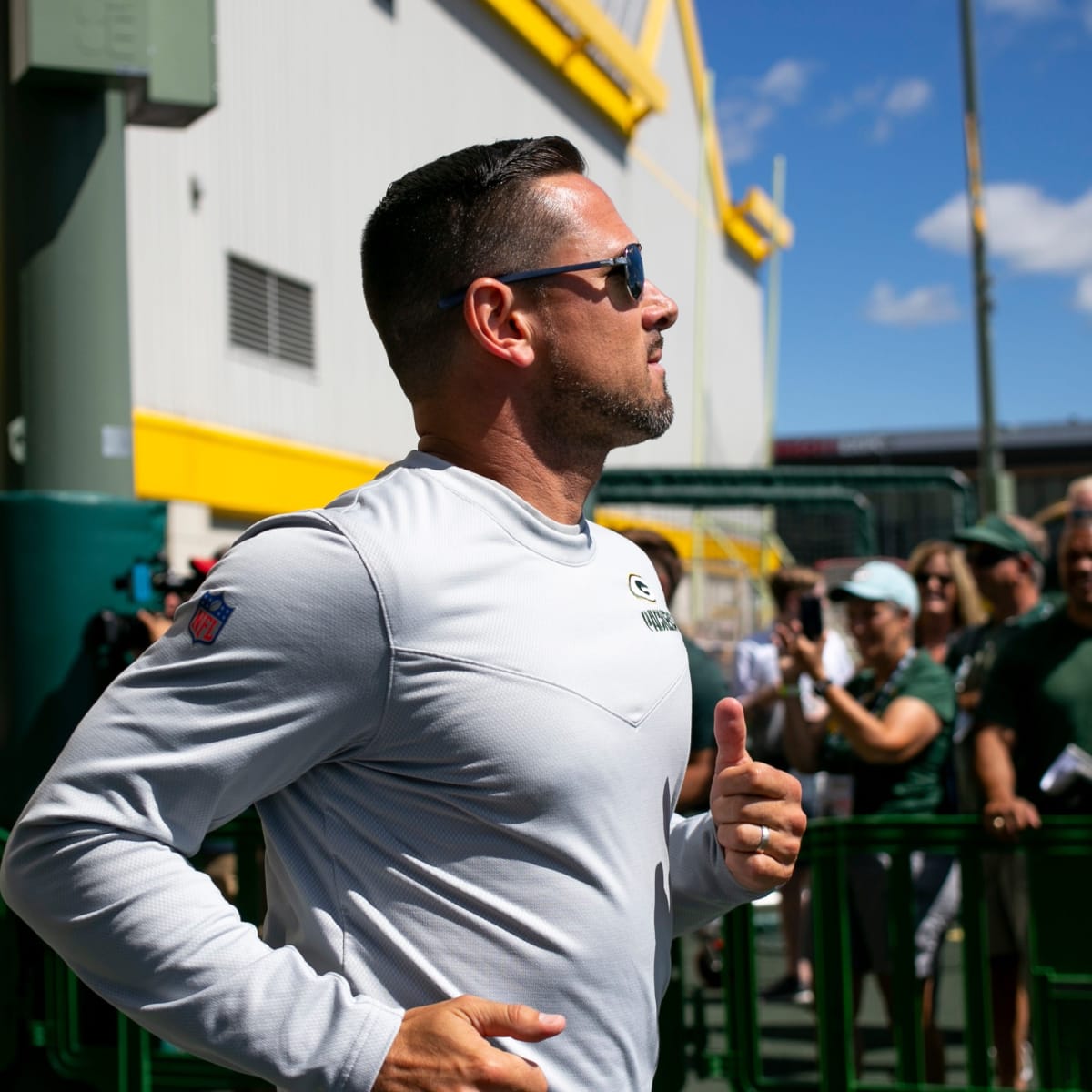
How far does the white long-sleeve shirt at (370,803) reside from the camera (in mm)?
1351

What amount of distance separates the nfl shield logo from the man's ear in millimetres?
475

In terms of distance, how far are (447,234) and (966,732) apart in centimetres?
390

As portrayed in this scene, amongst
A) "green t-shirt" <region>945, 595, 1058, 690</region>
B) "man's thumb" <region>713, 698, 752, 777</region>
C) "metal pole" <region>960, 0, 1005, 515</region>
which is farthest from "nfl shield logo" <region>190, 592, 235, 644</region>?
"metal pole" <region>960, 0, 1005, 515</region>

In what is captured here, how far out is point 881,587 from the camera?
5160 mm

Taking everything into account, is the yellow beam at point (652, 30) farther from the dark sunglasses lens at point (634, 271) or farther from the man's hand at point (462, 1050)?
the man's hand at point (462, 1050)

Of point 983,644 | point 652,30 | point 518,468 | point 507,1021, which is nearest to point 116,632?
point 518,468

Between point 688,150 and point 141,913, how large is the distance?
2539 cm

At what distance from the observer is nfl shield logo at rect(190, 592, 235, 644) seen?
4.57 ft

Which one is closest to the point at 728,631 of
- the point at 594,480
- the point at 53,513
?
the point at 53,513

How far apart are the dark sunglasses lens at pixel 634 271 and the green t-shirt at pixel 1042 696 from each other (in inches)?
129

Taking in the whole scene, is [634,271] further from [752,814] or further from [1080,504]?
[1080,504]

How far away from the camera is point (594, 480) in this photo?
5.93ft

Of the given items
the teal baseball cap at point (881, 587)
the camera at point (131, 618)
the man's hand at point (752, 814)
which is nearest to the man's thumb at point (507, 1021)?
the man's hand at point (752, 814)

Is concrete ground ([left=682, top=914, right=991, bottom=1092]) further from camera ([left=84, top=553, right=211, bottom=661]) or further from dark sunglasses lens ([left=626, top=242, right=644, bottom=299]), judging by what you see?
dark sunglasses lens ([left=626, top=242, right=644, bottom=299])
